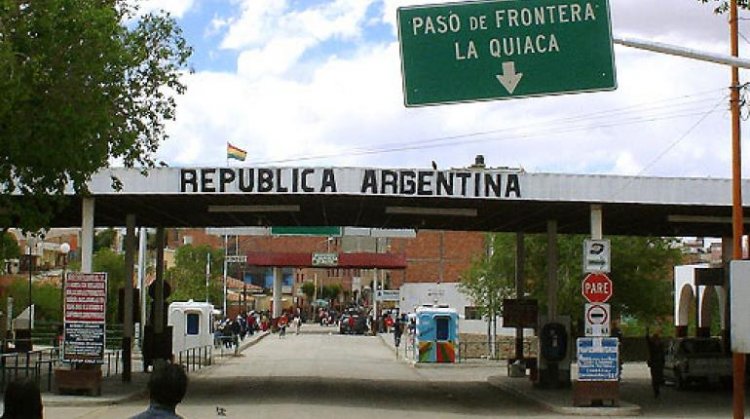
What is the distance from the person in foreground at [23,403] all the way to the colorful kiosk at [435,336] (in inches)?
1543

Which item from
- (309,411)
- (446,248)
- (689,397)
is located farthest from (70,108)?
(446,248)

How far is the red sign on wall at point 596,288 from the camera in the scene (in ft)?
86.5

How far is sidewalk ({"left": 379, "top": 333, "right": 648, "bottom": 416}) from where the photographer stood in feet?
84.9

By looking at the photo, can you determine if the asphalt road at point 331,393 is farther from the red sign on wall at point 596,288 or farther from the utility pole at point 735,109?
the utility pole at point 735,109

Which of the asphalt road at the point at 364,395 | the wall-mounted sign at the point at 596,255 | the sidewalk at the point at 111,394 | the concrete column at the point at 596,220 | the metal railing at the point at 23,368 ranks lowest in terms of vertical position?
the asphalt road at the point at 364,395

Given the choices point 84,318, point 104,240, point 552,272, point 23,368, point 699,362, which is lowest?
point 23,368

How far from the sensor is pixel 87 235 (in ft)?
90.2

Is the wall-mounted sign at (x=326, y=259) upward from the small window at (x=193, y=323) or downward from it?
upward

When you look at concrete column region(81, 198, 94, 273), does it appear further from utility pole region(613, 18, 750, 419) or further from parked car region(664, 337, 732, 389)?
parked car region(664, 337, 732, 389)

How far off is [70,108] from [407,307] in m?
60.2

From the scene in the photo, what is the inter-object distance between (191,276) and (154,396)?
78.0 metres

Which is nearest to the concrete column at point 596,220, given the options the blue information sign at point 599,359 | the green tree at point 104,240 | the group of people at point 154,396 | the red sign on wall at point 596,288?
the red sign on wall at point 596,288

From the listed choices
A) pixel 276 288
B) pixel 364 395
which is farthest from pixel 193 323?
pixel 276 288

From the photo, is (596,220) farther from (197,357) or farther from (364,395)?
(197,357)
